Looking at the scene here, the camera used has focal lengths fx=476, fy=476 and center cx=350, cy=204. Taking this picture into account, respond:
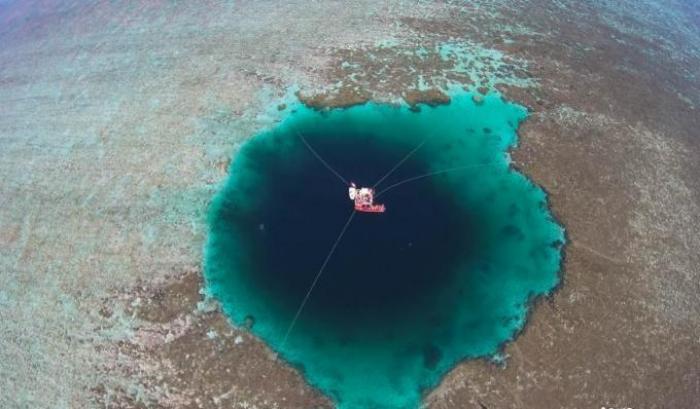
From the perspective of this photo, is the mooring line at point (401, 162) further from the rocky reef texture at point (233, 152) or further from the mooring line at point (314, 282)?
the rocky reef texture at point (233, 152)

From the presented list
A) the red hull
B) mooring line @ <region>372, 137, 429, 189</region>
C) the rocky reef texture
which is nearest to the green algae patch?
mooring line @ <region>372, 137, 429, 189</region>

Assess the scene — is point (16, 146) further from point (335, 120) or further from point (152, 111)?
point (335, 120)

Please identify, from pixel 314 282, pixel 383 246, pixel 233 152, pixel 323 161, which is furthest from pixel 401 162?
pixel 233 152

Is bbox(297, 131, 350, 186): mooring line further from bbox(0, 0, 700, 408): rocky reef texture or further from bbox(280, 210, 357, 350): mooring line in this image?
bbox(0, 0, 700, 408): rocky reef texture

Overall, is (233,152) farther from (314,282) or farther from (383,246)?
(383,246)

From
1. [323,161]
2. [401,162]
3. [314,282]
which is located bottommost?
[314,282]

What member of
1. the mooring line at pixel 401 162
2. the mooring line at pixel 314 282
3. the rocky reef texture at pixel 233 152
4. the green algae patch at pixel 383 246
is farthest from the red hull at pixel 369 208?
the rocky reef texture at pixel 233 152
